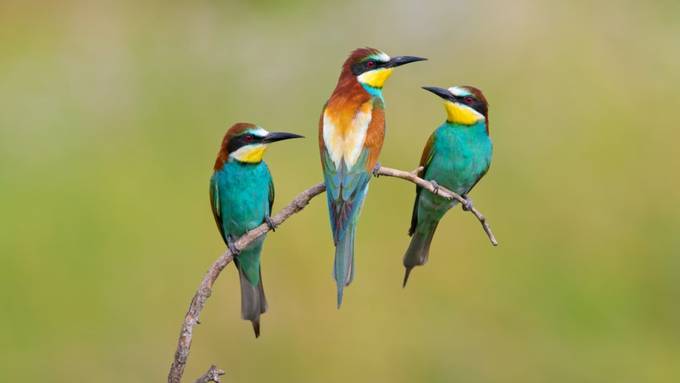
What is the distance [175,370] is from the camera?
6.30ft

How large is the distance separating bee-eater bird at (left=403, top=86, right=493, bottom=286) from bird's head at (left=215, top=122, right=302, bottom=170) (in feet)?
1.68

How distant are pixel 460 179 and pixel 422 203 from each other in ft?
0.91

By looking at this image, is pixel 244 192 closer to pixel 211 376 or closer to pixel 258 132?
pixel 258 132

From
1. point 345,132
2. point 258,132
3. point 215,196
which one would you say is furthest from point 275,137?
point 215,196

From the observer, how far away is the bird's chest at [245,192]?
286cm

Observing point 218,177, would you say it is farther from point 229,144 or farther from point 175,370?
point 175,370

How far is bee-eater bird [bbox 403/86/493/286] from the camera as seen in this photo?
287 centimetres

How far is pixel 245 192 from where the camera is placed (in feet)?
9.39

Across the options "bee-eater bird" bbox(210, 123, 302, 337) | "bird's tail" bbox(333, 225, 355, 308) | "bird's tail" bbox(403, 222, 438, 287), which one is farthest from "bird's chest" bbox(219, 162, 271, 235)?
"bird's tail" bbox(333, 225, 355, 308)

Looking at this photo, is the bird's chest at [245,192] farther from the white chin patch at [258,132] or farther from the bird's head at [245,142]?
the white chin patch at [258,132]

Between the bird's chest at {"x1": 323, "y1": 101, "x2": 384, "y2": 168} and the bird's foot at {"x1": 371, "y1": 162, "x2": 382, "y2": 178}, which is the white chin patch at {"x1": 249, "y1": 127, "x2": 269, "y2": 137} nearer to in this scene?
the bird's chest at {"x1": 323, "y1": 101, "x2": 384, "y2": 168}

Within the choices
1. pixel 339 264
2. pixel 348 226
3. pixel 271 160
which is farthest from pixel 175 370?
pixel 271 160

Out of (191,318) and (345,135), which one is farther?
(345,135)

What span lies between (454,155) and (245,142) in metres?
0.73
